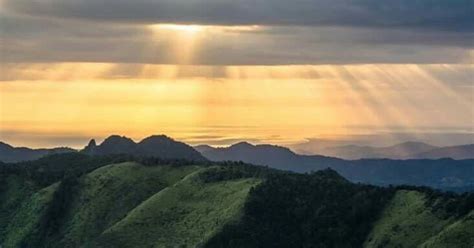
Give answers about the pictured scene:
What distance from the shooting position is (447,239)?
157 meters

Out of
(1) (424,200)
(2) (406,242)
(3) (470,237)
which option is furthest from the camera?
(1) (424,200)

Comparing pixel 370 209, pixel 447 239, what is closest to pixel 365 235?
pixel 370 209

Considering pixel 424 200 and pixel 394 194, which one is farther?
pixel 394 194

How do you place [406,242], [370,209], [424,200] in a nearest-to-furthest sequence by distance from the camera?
[406,242] → [424,200] → [370,209]

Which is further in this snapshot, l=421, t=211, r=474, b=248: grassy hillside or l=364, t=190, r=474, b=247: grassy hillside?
l=364, t=190, r=474, b=247: grassy hillside

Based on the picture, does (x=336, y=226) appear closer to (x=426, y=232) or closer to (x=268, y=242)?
(x=268, y=242)

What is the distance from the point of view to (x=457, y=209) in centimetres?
17125

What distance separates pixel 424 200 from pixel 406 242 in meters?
16.8

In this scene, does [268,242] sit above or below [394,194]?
below

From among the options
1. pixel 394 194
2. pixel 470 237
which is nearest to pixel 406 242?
pixel 470 237

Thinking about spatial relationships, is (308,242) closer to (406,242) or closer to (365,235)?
(365,235)

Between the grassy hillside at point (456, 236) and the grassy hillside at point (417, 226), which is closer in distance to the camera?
the grassy hillside at point (456, 236)

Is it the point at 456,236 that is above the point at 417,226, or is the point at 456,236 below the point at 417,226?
below

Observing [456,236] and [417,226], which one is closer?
[456,236]
